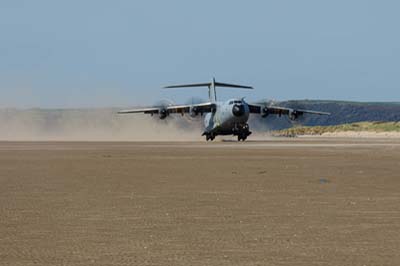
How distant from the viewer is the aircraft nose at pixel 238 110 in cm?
6919

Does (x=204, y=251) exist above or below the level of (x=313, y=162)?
above

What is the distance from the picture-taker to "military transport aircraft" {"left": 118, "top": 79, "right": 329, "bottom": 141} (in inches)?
2762

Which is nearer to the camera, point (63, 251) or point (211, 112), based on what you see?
point (63, 251)

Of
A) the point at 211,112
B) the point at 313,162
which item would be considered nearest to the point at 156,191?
the point at 313,162

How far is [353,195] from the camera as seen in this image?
17906 millimetres

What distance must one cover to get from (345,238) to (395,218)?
2.51 meters

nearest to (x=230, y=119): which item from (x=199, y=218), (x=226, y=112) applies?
(x=226, y=112)

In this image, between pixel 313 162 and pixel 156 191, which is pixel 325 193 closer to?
pixel 156 191

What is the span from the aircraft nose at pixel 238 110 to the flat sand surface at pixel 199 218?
43772mm

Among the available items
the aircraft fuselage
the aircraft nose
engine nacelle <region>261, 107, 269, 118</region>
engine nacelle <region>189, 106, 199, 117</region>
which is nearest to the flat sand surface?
the aircraft nose

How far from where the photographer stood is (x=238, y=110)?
6925 centimetres

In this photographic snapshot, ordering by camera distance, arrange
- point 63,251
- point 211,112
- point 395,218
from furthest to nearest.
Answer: point 211,112 < point 395,218 < point 63,251

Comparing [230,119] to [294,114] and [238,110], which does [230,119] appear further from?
[294,114]

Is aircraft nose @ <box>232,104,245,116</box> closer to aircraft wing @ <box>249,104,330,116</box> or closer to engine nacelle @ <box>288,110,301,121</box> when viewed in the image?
aircraft wing @ <box>249,104,330,116</box>
